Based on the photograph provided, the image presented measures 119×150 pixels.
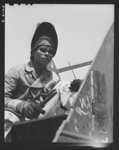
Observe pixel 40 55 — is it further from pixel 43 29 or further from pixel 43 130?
pixel 43 130

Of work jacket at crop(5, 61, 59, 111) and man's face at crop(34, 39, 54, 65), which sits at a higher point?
man's face at crop(34, 39, 54, 65)

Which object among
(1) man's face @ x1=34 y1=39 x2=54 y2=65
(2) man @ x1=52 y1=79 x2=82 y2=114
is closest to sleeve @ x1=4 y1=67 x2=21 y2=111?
(1) man's face @ x1=34 y1=39 x2=54 y2=65

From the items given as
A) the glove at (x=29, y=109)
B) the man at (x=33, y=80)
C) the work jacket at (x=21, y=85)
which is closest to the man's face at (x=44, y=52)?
the man at (x=33, y=80)

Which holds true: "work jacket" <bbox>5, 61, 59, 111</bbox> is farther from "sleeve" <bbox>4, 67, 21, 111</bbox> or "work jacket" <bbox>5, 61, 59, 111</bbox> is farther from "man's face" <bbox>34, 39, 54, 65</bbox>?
"man's face" <bbox>34, 39, 54, 65</bbox>

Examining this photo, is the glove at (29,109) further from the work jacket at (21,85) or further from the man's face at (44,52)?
the man's face at (44,52)

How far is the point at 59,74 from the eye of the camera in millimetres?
5699

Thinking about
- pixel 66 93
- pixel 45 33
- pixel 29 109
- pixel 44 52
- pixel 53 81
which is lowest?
pixel 29 109

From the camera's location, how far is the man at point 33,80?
560 cm

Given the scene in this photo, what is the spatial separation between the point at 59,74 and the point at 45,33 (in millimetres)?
466

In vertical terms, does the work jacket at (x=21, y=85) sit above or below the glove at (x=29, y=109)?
above

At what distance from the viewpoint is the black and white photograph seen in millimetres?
5605

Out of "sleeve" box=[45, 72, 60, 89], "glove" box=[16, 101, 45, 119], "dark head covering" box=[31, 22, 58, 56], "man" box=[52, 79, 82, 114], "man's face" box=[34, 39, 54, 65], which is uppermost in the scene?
"dark head covering" box=[31, 22, 58, 56]

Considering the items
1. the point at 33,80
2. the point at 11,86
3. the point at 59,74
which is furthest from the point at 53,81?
the point at 11,86

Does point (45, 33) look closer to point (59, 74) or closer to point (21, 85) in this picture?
point (59, 74)
